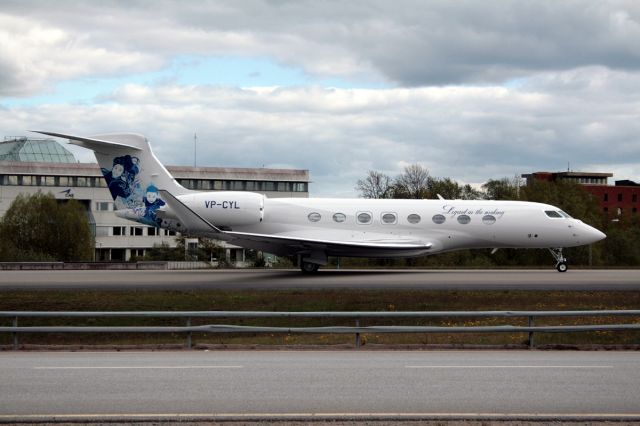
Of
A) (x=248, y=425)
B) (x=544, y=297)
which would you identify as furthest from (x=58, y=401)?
(x=544, y=297)

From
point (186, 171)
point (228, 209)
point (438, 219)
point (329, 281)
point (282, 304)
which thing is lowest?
point (282, 304)

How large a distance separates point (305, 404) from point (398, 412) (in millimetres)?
1106

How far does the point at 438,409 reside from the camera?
9.12 meters

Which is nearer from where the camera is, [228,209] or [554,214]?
[228,209]

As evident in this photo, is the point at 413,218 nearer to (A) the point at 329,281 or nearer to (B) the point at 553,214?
(A) the point at 329,281

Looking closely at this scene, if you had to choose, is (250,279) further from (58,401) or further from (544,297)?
(58,401)

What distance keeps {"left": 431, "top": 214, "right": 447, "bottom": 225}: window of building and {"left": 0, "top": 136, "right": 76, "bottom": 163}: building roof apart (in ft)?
267

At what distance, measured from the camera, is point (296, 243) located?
103ft

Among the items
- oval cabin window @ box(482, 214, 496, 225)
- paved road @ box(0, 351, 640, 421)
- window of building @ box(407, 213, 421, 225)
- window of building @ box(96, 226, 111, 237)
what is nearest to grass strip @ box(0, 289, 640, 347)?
paved road @ box(0, 351, 640, 421)

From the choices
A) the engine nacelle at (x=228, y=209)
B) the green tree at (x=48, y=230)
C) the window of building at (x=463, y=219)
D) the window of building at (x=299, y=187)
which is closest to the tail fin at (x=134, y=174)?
the engine nacelle at (x=228, y=209)

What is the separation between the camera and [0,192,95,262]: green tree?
67.5m

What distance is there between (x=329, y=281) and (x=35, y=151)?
8498 cm

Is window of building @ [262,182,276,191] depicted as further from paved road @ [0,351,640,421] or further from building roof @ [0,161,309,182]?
paved road @ [0,351,640,421]

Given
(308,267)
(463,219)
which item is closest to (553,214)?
(463,219)
